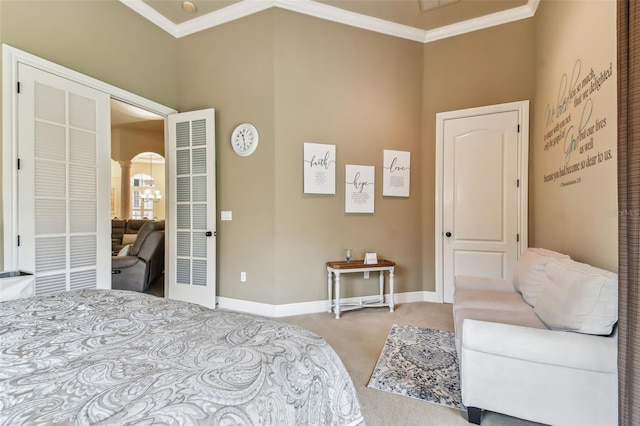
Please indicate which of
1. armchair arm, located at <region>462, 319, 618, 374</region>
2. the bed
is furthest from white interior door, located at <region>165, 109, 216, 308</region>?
armchair arm, located at <region>462, 319, 618, 374</region>

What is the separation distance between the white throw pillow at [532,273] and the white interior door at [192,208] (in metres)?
3.04

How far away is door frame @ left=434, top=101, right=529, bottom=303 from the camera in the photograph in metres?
3.33

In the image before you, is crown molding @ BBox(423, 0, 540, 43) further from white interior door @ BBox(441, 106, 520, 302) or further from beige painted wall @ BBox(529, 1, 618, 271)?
white interior door @ BBox(441, 106, 520, 302)

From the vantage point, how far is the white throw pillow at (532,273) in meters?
2.14

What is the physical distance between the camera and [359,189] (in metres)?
3.48

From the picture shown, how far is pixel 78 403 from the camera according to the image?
646 mm

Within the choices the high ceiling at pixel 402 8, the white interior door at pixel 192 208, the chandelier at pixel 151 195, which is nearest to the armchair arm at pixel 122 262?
the white interior door at pixel 192 208

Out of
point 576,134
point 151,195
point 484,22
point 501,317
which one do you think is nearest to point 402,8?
point 484,22

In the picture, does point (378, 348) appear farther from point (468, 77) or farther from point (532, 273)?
point (468, 77)

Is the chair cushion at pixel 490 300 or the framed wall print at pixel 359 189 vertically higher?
the framed wall print at pixel 359 189

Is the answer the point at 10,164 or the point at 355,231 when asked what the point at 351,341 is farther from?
the point at 10,164

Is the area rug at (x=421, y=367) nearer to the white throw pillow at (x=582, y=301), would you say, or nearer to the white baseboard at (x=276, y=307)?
the white throw pillow at (x=582, y=301)

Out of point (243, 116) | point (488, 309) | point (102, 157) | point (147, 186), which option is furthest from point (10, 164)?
point (147, 186)

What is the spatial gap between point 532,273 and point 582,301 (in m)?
0.81
